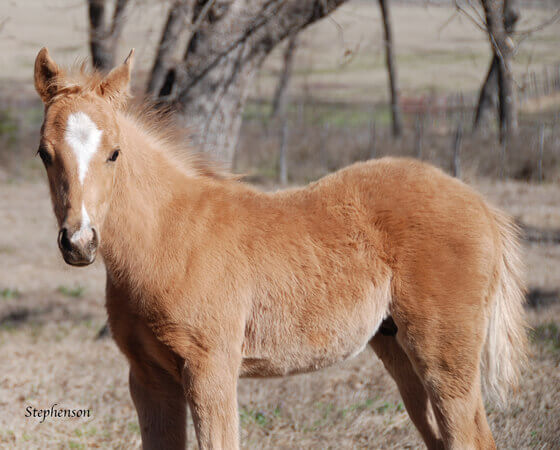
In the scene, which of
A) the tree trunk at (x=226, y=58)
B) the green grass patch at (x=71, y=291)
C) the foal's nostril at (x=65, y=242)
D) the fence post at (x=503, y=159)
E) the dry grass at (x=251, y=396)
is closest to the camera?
the foal's nostril at (x=65, y=242)

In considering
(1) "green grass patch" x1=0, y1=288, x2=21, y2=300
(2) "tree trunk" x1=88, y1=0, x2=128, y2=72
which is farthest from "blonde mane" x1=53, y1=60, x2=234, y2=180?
(2) "tree trunk" x1=88, y1=0, x2=128, y2=72

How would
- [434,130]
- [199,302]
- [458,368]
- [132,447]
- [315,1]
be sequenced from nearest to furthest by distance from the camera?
[199,302], [458,368], [132,447], [315,1], [434,130]

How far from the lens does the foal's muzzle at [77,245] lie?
242 centimetres

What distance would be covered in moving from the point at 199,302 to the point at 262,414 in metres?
1.81

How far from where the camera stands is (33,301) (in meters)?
7.17

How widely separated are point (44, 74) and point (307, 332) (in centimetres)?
181

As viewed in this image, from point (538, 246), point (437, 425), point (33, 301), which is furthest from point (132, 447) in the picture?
point (538, 246)

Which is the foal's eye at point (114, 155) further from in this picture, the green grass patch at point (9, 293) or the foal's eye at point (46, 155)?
the green grass patch at point (9, 293)

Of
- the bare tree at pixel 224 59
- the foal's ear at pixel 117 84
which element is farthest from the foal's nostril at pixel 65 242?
the bare tree at pixel 224 59

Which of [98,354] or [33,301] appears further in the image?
[33,301]

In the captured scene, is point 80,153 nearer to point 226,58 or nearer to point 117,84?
point 117,84

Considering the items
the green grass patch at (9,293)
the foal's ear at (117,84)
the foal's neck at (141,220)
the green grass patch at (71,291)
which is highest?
the foal's ear at (117,84)

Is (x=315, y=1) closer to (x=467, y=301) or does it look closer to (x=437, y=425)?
(x=467, y=301)

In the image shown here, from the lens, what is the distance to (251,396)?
4.70 metres
